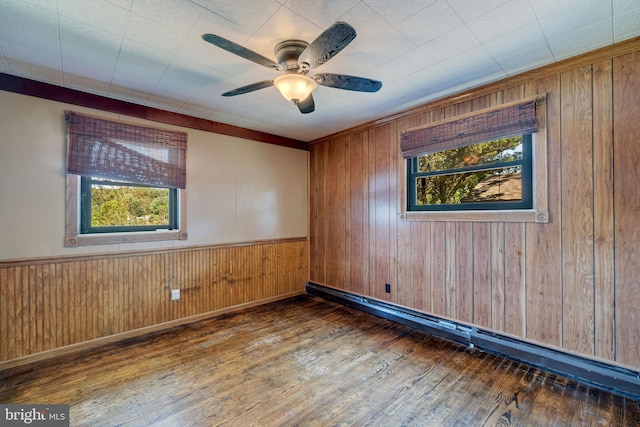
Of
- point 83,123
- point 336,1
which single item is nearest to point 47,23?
point 83,123

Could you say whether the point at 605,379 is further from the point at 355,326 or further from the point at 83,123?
the point at 83,123

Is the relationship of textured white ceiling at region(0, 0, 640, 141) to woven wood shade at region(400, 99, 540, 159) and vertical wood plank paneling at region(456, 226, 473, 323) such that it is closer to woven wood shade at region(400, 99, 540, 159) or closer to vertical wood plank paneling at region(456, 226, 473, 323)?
woven wood shade at region(400, 99, 540, 159)

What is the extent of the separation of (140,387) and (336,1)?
2948 millimetres

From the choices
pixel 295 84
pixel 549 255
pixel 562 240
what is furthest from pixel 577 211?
pixel 295 84

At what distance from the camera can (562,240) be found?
7.21ft

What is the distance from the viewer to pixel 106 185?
287 centimetres

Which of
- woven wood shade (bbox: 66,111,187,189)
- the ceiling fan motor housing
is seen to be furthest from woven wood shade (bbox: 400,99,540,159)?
woven wood shade (bbox: 66,111,187,189)

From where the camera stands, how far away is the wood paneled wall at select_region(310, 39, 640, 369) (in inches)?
76.9

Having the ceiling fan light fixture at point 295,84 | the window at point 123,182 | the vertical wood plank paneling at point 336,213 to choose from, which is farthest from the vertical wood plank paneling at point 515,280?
the window at point 123,182

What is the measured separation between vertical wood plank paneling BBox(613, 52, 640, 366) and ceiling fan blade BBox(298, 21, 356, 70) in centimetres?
207

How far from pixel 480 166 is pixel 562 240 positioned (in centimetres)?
92

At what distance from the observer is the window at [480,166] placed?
7.61 ft

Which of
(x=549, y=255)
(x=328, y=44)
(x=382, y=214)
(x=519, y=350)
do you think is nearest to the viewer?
(x=328, y=44)

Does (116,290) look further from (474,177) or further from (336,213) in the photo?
(474,177)
